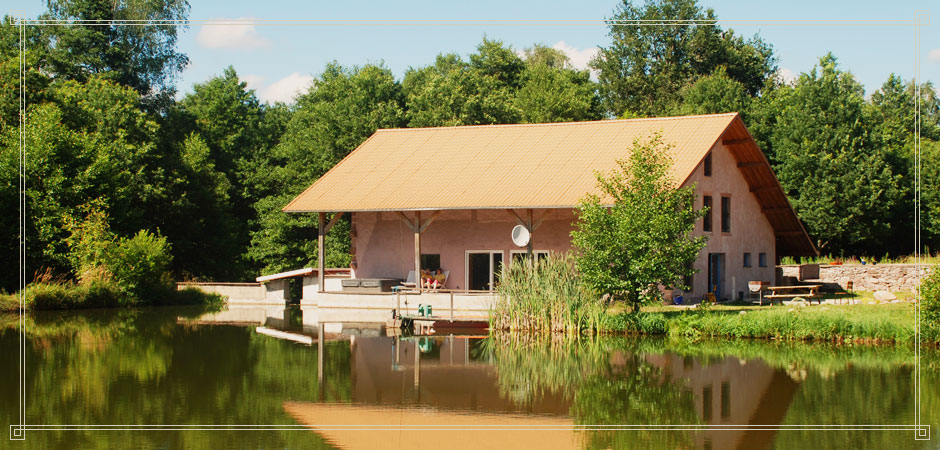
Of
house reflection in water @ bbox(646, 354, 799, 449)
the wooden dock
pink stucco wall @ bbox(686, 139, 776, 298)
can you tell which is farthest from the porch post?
house reflection in water @ bbox(646, 354, 799, 449)

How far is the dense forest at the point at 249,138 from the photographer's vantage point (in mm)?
35219

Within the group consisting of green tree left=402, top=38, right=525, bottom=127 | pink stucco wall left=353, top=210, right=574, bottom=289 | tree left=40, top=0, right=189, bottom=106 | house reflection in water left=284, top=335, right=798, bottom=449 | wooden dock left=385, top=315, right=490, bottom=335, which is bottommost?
house reflection in water left=284, top=335, right=798, bottom=449

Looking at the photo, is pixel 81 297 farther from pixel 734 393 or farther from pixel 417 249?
pixel 734 393

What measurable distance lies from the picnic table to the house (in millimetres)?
1322

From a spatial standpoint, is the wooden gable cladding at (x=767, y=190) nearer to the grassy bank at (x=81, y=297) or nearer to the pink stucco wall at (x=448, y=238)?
the pink stucco wall at (x=448, y=238)

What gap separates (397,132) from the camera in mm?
36875

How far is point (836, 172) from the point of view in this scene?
4012 cm

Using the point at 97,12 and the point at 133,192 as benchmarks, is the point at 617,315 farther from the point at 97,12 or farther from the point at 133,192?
the point at 97,12

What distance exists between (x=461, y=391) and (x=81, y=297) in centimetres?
2071

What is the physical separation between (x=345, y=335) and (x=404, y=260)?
947cm

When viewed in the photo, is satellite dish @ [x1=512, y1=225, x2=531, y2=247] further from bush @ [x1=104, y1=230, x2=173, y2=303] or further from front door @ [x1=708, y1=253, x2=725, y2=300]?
bush @ [x1=104, y1=230, x2=173, y2=303]

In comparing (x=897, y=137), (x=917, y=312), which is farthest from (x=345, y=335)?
(x=897, y=137)

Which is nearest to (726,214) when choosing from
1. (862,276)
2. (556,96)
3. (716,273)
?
(716,273)

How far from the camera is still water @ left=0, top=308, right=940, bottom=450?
448 inches
